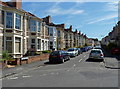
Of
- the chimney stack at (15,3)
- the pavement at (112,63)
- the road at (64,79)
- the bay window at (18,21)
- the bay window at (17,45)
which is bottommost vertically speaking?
the road at (64,79)

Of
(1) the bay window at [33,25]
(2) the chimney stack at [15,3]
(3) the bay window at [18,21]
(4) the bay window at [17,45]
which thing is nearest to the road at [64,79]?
(4) the bay window at [17,45]

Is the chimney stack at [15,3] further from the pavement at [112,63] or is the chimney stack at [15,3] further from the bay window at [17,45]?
the pavement at [112,63]

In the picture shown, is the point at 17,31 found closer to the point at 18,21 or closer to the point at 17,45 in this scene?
the point at 18,21

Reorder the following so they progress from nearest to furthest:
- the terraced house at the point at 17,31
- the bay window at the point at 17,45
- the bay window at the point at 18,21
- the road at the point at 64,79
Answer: the road at the point at 64,79 < the terraced house at the point at 17,31 < the bay window at the point at 18,21 < the bay window at the point at 17,45

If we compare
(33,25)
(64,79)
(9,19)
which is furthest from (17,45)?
(64,79)

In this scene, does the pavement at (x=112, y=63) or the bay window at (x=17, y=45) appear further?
the bay window at (x=17, y=45)

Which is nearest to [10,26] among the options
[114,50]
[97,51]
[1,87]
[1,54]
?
[1,54]

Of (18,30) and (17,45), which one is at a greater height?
(18,30)

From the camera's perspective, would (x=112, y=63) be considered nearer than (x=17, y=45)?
Yes

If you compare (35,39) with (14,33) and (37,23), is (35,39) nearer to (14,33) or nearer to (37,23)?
(37,23)

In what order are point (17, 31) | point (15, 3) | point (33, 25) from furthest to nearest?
point (33, 25) → point (15, 3) → point (17, 31)

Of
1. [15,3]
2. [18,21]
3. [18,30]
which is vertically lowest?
[18,30]

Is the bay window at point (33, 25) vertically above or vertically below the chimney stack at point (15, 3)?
below

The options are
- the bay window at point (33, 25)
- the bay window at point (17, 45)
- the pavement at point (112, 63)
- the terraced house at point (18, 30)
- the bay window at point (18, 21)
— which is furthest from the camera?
the bay window at point (33, 25)
